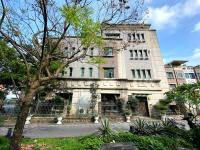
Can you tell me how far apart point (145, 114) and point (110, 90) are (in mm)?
5847

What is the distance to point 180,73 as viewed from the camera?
36.8 meters

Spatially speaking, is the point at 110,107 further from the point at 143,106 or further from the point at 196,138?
the point at 196,138

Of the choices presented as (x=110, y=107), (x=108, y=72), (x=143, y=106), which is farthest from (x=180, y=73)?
(x=110, y=107)

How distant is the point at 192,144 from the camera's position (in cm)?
775

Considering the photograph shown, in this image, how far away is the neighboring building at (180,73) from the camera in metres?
35.7

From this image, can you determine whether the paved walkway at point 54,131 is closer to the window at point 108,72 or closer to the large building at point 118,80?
the large building at point 118,80

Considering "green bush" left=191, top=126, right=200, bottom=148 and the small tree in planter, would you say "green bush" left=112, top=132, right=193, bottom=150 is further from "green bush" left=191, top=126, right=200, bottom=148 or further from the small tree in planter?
the small tree in planter

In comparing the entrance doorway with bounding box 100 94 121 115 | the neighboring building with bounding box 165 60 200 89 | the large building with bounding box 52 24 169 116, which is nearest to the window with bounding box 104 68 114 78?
the large building with bounding box 52 24 169 116

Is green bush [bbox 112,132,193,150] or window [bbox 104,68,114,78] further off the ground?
window [bbox 104,68,114,78]

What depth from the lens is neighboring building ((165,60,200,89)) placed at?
35.7m

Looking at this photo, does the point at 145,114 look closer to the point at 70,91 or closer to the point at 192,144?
the point at 70,91

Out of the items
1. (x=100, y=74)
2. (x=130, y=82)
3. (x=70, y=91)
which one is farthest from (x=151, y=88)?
(x=70, y=91)

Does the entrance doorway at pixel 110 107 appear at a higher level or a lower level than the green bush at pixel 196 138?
higher

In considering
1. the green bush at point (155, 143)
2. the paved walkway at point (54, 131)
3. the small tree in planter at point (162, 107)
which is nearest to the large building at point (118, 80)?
the small tree in planter at point (162, 107)
